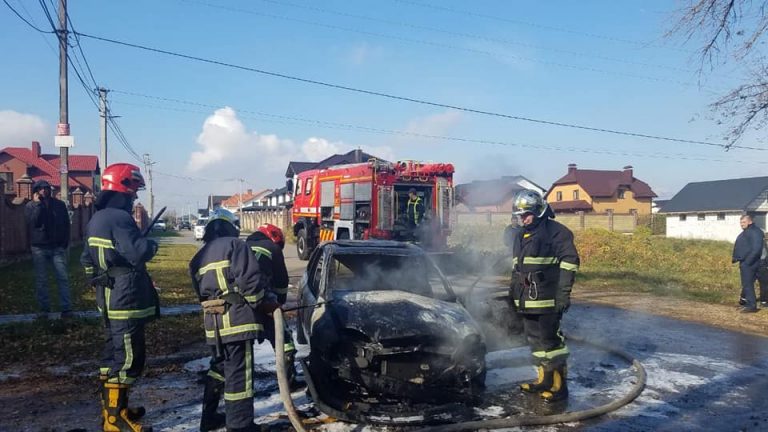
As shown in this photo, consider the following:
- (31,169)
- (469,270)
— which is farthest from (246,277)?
(31,169)

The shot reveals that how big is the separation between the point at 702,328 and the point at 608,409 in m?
5.31

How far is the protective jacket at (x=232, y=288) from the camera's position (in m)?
4.04

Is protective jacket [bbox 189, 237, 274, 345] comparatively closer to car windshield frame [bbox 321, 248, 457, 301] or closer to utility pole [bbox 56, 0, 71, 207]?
car windshield frame [bbox 321, 248, 457, 301]

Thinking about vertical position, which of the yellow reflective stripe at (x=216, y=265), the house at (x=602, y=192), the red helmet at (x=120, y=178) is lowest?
the yellow reflective stripe at (x=216, y=265)

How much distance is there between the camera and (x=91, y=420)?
4699 mm

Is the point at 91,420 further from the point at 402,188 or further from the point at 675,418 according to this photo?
the point at 402,188

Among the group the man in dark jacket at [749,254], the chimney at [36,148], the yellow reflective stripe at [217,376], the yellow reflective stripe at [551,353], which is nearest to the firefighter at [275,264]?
the yellow reflective stripe at [217,376]

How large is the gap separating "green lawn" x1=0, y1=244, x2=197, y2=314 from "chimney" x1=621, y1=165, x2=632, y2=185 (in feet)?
176

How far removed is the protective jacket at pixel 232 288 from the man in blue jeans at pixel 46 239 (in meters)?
5.45

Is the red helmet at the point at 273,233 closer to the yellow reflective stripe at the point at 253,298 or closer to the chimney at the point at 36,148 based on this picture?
the yellow reflective stripe at the point at 253,298

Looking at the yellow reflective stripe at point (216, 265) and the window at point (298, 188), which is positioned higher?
the window at point (298, 188)

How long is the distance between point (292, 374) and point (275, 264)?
110cm

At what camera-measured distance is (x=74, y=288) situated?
12.0m

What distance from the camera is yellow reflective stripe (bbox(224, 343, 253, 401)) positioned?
158 inches
